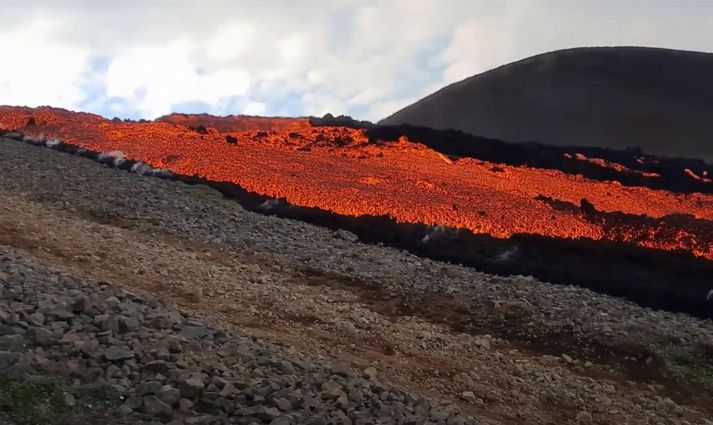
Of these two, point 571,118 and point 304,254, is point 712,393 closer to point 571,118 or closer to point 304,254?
point 304,254

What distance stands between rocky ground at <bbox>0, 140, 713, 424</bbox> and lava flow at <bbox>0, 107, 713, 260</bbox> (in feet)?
4.70

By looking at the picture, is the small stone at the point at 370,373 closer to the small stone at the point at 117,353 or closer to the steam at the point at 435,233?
the small stone at the point at 117,353

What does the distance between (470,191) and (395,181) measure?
178 cm

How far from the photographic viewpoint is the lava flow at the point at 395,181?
14273mm

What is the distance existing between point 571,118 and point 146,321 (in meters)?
11.9

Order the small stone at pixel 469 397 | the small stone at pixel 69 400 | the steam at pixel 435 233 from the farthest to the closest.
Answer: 1. the steam at pixel 435 233
2. the small stone at pixel 469 397
3. the small stone at pixel 69 400

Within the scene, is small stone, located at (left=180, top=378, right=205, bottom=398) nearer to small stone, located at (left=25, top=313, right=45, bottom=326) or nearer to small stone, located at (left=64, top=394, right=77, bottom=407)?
small stone, located at (left=64, top=394, right=77, bottom=407)

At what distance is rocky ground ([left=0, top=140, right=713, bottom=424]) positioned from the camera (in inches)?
218

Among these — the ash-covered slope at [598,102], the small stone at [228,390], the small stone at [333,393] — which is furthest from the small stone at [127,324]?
the ash-covered slope at [598,102]

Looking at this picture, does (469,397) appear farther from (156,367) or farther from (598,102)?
(598,102)

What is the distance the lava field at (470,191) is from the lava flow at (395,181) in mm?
34

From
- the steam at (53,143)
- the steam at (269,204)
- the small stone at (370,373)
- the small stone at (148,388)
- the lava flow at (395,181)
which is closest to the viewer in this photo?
the small stone at (148,388)

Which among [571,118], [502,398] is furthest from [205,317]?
[571,118]

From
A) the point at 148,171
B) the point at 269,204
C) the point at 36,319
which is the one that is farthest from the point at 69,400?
the point at 148,171
